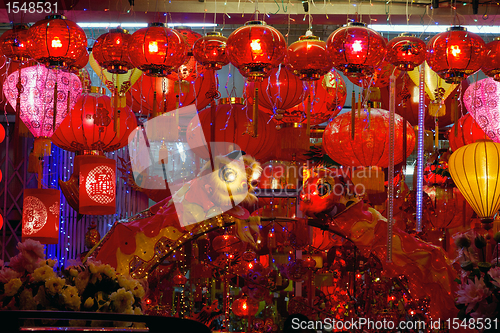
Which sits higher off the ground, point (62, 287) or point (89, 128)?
point (89, 128)

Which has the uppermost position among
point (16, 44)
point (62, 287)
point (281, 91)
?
point (16, 44)

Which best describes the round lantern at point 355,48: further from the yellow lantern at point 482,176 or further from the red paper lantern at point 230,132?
the red paper lantern at point 230,132

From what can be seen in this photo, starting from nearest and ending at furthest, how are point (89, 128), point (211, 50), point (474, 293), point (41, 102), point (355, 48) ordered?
point (474, 293), point (355, 48), point (211, 50), point (41, 102), point (89, 128)

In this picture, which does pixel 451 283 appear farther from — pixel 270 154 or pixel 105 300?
pixel 105 300

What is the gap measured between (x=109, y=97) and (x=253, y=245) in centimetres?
173

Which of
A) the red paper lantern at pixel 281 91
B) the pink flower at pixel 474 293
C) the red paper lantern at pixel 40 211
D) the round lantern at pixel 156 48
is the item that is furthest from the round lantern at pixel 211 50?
the red paper lantern at pixel 40 211

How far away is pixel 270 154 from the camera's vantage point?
16.9 feet

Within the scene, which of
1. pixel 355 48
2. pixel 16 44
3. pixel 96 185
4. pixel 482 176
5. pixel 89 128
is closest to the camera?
pixel 355 48

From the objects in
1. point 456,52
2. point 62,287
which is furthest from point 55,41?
point 456,52

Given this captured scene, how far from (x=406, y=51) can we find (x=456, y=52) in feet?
0.94

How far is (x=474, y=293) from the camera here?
2328 millimetres

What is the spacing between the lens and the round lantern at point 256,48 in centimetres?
300

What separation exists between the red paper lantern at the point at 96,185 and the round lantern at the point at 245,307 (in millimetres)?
1352

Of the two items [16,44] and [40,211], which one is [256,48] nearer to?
[16,44]
